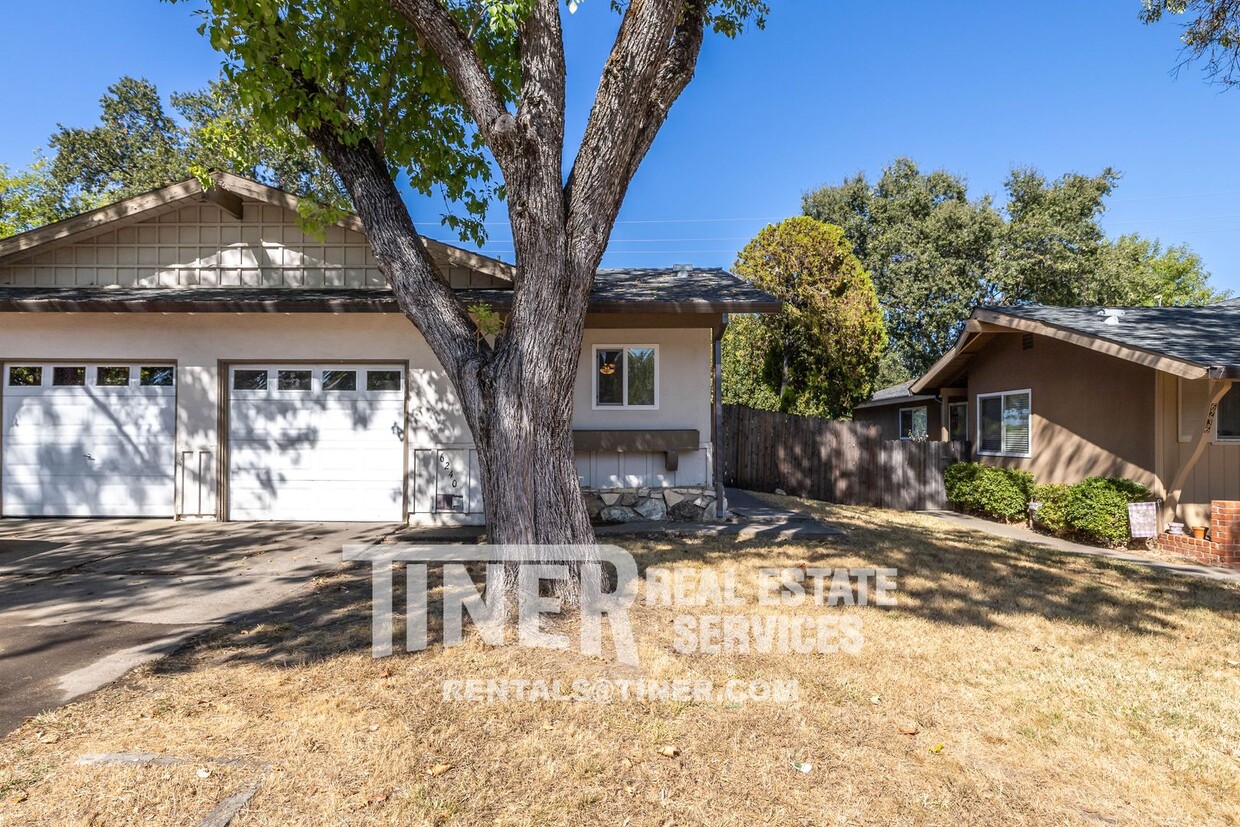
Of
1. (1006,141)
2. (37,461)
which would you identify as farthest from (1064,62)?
(37,461)

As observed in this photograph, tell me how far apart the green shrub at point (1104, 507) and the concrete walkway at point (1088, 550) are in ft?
0.72

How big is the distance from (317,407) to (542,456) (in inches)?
217

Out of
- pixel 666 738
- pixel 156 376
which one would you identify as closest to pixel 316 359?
pixel 156 376

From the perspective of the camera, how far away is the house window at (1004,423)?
36.4 feet

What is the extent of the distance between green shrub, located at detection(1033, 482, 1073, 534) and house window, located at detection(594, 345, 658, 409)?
247 inches

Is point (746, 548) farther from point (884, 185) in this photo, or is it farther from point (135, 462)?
point (884, 185)

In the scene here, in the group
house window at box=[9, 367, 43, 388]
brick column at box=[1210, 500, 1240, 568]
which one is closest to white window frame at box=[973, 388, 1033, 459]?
brick column at box=[1210, 500, 1240, 568]

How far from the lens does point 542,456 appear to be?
15.2ft

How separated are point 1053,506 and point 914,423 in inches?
355

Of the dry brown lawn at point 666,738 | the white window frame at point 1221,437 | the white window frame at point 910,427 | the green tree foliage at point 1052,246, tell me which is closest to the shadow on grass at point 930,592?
the dry brown lawn at point 666,738

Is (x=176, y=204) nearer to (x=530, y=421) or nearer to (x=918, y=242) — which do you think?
(x=530, y=421)

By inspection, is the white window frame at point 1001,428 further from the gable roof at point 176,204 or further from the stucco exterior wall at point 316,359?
the gable roof at point 176,204

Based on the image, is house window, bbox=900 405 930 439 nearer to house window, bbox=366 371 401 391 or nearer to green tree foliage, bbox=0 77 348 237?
house window, bbox=366 371 401 391

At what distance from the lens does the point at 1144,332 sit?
29.1ft
